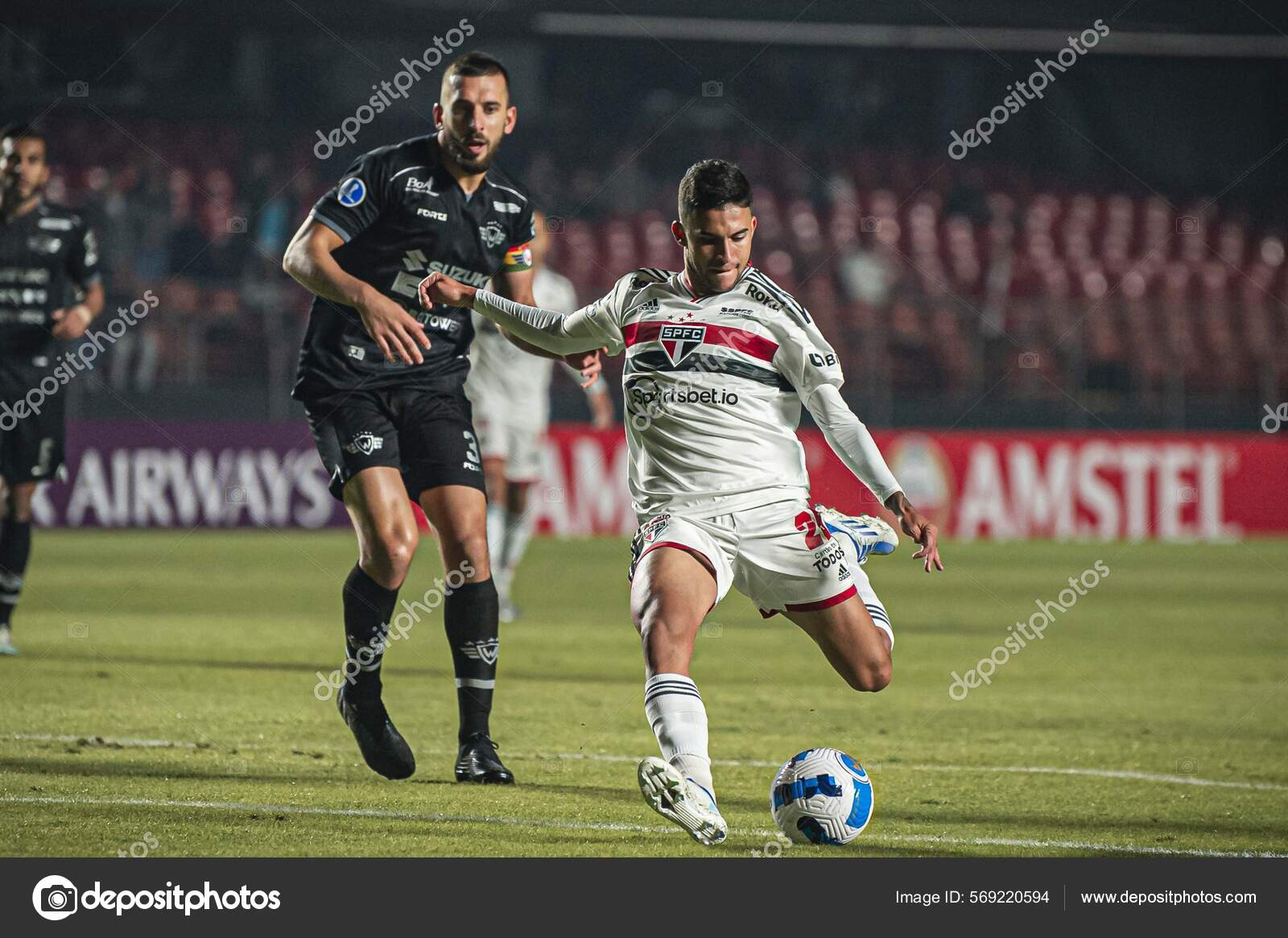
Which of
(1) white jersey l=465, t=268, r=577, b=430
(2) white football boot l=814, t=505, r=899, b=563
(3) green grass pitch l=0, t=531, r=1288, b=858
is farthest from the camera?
(1) white jersey l=465, t=268, r=577, b=430

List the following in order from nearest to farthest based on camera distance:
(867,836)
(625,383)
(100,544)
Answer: (867,836)
(625,383)
(100,544)

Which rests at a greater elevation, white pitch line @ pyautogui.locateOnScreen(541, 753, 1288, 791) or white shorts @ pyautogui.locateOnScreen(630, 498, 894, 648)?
white shorts @ pyautogui.locateOnScreen(630, 498, 894, 648)

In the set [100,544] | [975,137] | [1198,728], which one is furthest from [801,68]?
[1198,728]

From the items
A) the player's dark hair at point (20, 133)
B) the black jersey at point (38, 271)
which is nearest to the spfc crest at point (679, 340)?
the player's dark hair at point (20, 133)

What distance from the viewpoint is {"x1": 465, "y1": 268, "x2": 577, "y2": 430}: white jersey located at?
1183cm

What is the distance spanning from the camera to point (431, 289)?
5402 mm

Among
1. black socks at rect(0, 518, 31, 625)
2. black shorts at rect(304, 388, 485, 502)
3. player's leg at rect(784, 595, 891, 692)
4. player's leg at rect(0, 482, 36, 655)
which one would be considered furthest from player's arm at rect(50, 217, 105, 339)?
player's leg at rect(784, 595, 891, 692)

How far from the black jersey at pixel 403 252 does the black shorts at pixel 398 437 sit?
54 mm

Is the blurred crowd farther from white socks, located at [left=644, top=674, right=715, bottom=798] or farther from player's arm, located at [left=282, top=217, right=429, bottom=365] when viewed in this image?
white socks, located at [left=644, top=674, right=715, bottom=798]

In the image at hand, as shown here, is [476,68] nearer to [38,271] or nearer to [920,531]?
[920,531]

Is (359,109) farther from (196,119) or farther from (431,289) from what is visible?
(431,289)

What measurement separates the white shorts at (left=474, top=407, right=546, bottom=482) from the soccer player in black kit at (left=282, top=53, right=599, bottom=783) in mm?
5646

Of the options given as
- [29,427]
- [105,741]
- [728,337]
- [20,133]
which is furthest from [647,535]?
[20,133]

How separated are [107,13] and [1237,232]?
16.2 metres
